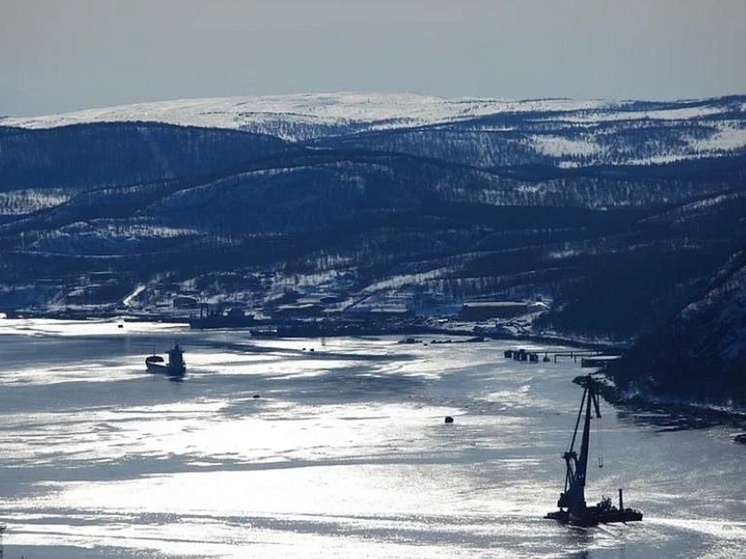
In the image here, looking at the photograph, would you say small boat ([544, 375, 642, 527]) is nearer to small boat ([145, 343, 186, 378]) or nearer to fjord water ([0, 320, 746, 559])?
fjord water ([0, 320, 746, 559])

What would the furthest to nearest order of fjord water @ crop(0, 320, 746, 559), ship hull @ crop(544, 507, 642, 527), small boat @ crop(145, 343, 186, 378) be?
small boat @ crop(145, 343, 186, 378) → ship hull @ crop(544, 507, 642, 527) → fjord water @ crop(0, 320, 746, 559)

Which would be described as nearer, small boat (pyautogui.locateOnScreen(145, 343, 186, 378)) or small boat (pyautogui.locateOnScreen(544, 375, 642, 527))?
small boat (pyautogui.locateOnScreen(544, 375, 642, 527))

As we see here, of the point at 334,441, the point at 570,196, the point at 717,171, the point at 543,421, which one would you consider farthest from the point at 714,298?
the point at 717,171

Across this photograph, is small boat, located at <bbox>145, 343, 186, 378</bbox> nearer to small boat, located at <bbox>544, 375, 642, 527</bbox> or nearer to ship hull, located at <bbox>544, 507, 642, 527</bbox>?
small boat, located at <bbox>544, 375, 642, 527</bbox>

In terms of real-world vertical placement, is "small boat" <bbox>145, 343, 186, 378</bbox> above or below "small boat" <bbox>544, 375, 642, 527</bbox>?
above

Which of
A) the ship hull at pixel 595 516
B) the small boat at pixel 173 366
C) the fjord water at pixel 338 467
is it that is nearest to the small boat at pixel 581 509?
the ship hull at pixel 595 516

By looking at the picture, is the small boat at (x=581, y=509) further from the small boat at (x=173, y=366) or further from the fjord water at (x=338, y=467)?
the small boat at (x=173, y=366)

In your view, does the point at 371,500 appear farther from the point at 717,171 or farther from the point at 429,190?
the point at 717,171

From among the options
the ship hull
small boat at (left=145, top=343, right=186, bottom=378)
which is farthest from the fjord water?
small boat at (left=145, top=343, right=186, bottom=378)

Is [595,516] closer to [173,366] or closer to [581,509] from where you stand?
[581,509]

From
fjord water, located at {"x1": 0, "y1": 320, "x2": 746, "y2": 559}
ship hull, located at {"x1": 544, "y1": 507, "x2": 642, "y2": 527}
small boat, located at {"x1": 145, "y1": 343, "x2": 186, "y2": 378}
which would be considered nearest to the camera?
fjord water, located at {"x1": 0, "y1": 320, "x2": 746, "y2": 559}
